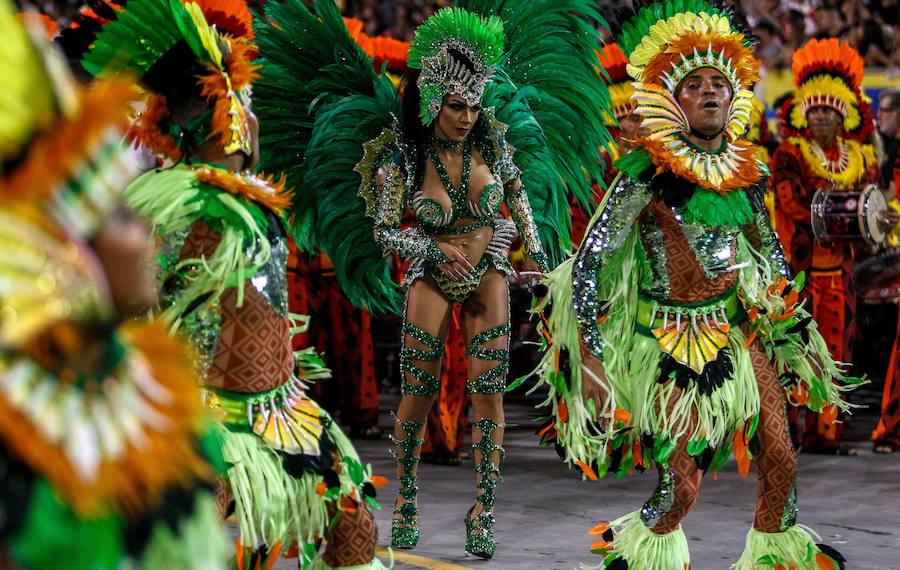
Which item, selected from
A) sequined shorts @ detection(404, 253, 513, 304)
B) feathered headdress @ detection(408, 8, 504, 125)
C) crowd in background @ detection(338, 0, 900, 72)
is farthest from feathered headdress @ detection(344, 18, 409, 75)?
crowd in background @ detection(338, 0, 900, 72)

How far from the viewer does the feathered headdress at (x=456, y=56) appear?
5855 millimetres

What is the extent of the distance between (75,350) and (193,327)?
1624 mm

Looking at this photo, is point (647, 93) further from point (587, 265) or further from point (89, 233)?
point (89, 233)

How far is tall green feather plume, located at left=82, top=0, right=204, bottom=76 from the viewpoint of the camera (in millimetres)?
3592

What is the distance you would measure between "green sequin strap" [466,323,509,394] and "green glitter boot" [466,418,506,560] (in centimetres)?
14

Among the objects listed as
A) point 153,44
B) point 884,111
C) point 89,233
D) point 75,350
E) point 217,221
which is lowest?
point 75,350

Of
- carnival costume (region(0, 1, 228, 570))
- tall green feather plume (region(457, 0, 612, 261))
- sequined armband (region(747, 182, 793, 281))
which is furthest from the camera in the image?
tall green feather plume (region(457, 0, 612, 261))

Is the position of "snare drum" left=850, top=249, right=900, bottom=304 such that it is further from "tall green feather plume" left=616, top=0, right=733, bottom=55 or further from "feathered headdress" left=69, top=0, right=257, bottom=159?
"feathered headdress" left=69, top=0, right=257, bottom=159

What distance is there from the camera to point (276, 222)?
372 cm

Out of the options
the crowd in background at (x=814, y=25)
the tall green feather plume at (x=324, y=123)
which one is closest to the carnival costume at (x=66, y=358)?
the tall green feather plume at (x=324, y=123)

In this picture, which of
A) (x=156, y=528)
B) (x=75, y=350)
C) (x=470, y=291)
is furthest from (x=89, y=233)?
(x=470, y=291)

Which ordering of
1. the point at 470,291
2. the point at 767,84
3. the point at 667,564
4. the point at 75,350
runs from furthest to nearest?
the point at 767,84 < the point at 470,291 < the point at 667,564 < the point at 75,350

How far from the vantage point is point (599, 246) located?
4.74m

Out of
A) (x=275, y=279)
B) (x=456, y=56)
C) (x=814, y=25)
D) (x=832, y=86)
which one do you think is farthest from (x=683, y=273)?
(x=814, y=25)
